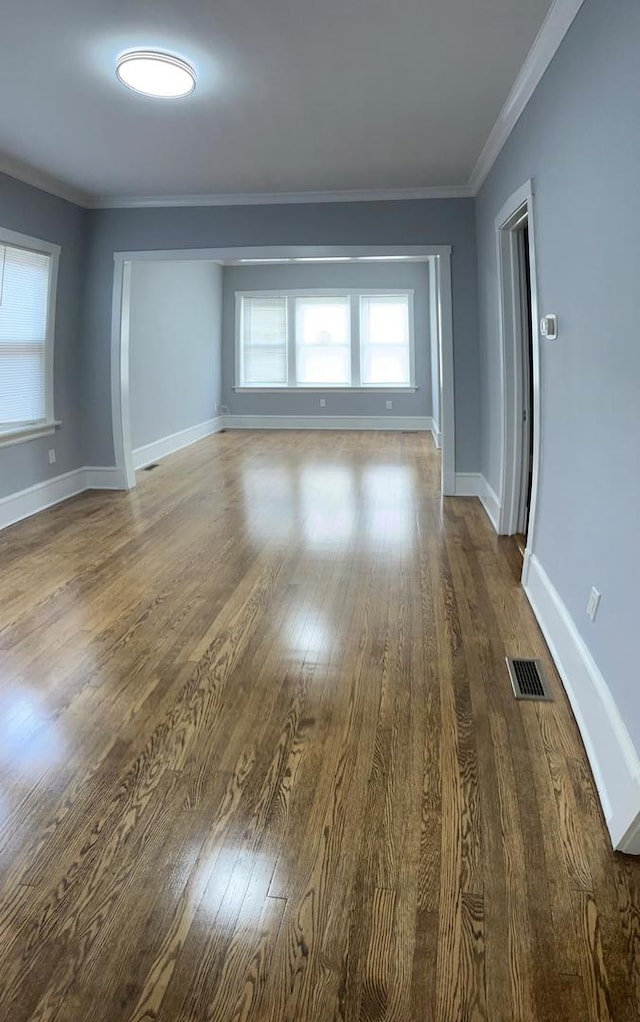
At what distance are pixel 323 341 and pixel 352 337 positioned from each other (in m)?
0.46

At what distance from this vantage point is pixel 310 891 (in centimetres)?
159

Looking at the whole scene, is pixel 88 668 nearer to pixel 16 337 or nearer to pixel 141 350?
pixel 16 337

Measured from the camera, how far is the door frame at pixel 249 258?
Result: 5.49 m

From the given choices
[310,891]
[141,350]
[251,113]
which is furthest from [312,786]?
[141,350]

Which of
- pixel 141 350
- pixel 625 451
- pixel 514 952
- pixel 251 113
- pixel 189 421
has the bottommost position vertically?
pixel 514 952

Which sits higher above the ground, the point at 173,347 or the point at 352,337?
the point at 352,337

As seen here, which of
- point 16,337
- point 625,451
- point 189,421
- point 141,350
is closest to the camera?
point 625,451

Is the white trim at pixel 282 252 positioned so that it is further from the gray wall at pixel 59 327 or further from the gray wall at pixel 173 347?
the gray wall at pixel 173 347

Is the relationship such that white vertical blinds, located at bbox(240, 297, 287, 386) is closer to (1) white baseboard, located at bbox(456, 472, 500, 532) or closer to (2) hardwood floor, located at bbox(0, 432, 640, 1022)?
(1) white baseboard, located at bbox(456, 472, 500, 532)

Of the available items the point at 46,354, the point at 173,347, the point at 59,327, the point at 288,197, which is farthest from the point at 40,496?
the point at 173,347

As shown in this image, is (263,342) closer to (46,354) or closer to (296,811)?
(46,354)

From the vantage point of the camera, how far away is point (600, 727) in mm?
2010

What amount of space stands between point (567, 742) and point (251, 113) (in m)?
3.51

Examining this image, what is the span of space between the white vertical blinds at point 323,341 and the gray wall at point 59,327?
15.9ft
